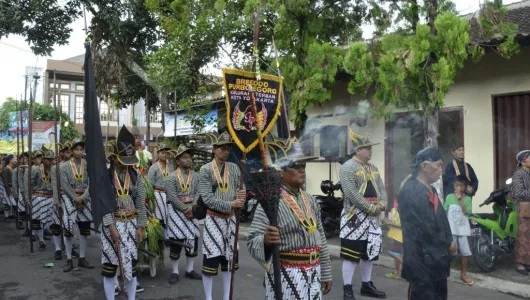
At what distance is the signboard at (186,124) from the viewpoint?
13.7 m

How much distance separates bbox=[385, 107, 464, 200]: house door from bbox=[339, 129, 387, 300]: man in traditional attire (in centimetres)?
283

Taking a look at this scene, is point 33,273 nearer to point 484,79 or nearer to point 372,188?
point 372,188

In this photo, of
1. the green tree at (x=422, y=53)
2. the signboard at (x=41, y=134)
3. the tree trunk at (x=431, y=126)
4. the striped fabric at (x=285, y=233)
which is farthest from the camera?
the signboard at (x=41, y=134)

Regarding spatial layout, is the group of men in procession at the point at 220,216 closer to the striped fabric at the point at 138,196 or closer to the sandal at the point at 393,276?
the striped fabric at the point at 138,196

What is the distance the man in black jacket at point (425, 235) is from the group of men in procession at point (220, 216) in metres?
0.02

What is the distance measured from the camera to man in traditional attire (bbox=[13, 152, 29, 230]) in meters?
12.5

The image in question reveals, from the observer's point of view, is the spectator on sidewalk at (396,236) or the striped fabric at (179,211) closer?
the spectator on sidewalk at (396,236)

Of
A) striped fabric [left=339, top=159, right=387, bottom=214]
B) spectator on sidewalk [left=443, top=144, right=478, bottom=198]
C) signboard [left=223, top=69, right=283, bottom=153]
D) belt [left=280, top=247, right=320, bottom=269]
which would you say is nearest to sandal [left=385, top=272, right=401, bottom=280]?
striped fabric [left=339, top=159, right=387, bottom=214]

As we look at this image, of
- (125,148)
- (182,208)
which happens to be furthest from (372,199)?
(125,148)

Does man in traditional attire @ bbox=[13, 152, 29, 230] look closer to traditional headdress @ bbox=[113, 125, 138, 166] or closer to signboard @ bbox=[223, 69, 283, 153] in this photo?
traditional headdress @ bbox=[113, 125, 138, 166]

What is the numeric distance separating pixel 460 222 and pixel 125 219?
4376mm

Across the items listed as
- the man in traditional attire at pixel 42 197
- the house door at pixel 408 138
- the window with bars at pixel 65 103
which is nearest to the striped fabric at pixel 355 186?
the house door at pixel 408 138

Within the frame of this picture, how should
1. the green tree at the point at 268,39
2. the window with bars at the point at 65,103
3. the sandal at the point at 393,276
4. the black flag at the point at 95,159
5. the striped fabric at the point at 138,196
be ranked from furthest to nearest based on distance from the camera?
the window with bars at the point at 65,103, the green tree at the point at 268,39, the sandal at the point at 393,276, the striped fabric at the point at 138,196, the black flag at the point at 95,159

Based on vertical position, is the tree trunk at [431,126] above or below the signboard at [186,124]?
below
